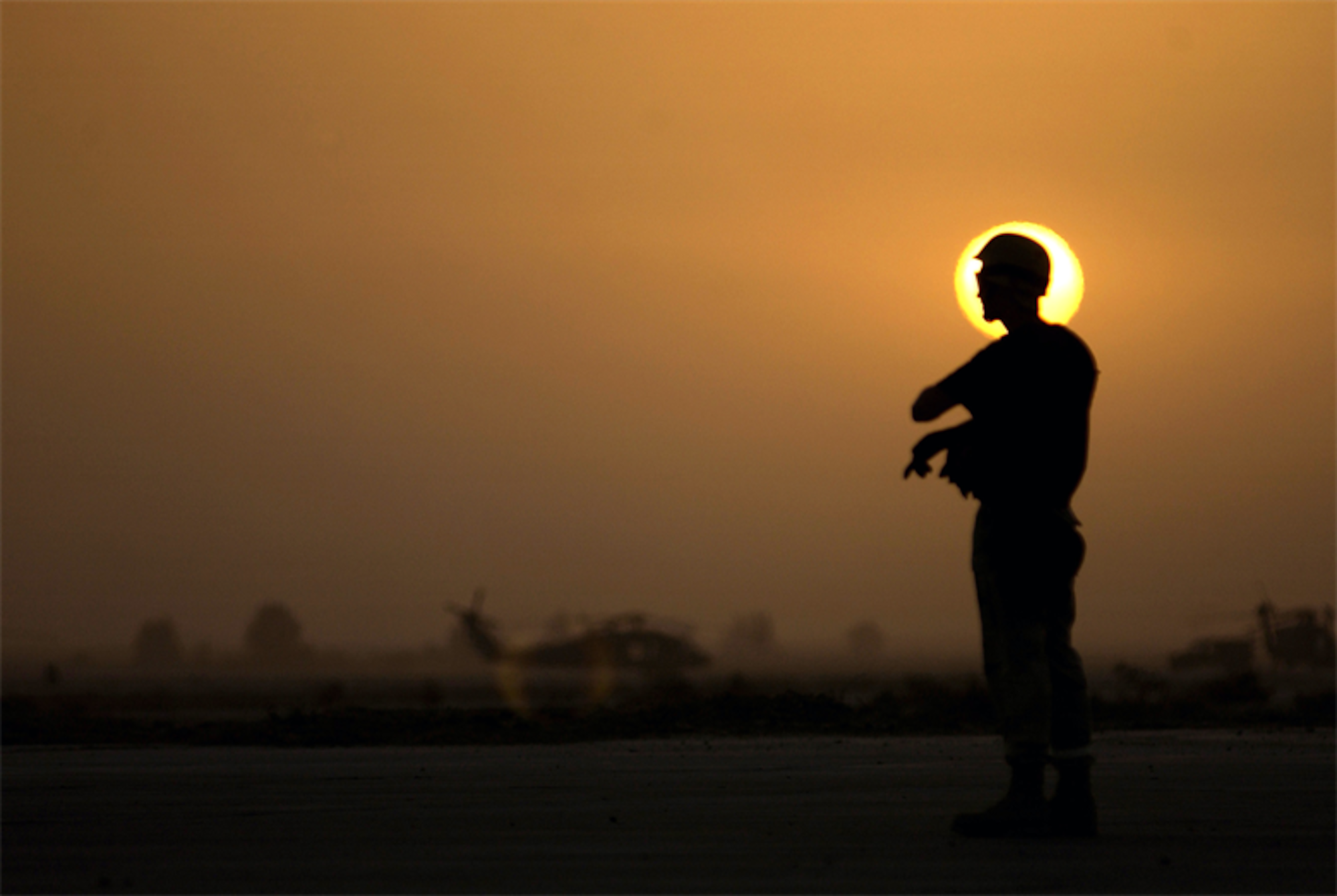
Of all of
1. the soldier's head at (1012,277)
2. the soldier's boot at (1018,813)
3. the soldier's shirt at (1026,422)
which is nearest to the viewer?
the soldier's boot at (1018,813)

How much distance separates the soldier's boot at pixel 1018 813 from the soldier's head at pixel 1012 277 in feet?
4.87

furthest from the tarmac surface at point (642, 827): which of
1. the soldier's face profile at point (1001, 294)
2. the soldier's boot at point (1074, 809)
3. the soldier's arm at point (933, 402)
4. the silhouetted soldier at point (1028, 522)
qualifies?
the soldier's face profile at point (1001, 294)

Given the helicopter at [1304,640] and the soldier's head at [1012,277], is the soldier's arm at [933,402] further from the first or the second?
the helicopter at [1304,640]

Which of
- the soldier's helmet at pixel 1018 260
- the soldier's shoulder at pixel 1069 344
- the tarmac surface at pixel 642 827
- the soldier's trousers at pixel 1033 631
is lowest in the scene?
the tarmac surface at pixel 642 827

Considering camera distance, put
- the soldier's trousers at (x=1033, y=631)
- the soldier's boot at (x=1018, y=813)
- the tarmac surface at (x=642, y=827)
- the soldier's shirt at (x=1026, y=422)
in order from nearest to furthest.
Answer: the tarmac surface at (x=642, y=827) → the soldier's boot at (x=1018, y=813) → the soldier's trousers at (x=1033, y=631) → the soldier's shirt at (x=1026, y=422)

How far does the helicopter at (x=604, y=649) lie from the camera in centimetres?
11444

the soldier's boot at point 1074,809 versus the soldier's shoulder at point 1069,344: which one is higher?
the soldier's shoulder at point 1069,344

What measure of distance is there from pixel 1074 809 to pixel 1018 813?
0.18 meters

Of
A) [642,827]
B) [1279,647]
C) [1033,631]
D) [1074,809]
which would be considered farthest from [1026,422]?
[1279,647]

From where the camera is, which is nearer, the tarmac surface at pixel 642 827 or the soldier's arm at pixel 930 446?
the tarmac surface at pixel 642 827

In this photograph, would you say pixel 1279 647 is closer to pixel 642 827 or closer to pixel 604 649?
pixel 604 649

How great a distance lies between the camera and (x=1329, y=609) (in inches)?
4656

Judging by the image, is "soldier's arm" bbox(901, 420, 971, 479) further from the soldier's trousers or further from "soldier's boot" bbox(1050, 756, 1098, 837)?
"soldier's boot" bbox(1050, 756, 1098, 837)

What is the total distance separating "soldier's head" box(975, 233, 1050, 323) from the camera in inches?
199
